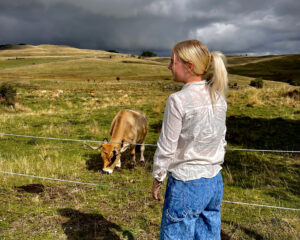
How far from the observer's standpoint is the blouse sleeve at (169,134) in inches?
94.2

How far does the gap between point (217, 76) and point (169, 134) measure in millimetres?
728

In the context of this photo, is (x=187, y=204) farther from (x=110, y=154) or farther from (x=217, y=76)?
(x=110, y=154)

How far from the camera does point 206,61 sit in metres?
2.48

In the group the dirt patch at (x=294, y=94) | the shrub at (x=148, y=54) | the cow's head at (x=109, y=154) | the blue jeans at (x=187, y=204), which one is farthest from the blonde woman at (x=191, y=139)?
Answer: the shrub at (x=148, y=54)

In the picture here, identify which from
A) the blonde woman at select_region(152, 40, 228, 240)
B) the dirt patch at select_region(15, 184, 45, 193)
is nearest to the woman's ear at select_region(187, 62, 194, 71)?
the blonde woman at select_region(152, 40, 228, 240)

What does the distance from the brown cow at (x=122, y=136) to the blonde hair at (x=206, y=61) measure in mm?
4685

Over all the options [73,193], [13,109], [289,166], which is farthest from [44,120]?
[289,166]

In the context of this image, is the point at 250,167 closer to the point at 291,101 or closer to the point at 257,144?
the point at 257,144

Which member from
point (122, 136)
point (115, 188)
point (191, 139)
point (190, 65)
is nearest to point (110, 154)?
point (115, 188)

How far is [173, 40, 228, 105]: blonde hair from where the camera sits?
7.93ft

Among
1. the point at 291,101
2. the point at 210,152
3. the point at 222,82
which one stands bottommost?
the point at 291,101

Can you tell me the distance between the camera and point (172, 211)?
8.52ft

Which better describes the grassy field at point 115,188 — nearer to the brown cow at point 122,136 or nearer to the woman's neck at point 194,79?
the brown cow at point 122,136

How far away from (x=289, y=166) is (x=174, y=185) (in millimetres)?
7943
